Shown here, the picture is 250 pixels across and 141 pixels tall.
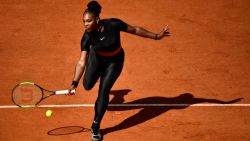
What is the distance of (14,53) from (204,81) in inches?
208

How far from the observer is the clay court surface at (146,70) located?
32.3ft

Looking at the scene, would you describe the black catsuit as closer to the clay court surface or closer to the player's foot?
the player's foot

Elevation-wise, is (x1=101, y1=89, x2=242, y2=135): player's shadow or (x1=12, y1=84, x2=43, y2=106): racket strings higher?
(x1=12, y1=84, x2=43, y2=106): racket strings

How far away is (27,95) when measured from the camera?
951cm

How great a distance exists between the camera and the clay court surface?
9859 millimetres

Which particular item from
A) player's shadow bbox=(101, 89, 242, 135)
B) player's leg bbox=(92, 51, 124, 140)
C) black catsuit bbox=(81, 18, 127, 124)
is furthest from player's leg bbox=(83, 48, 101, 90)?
player's shadow bbox=(101, 89, 242, 135)

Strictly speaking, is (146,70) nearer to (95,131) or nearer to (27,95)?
(95,131)

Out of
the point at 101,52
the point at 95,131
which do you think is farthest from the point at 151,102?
the point at 101,52

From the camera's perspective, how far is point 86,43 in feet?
29.3

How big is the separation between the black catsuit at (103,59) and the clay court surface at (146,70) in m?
0.94

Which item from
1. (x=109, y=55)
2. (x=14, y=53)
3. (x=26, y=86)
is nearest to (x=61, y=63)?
(x=14, y=53)

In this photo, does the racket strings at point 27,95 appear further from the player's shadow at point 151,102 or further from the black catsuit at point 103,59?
the player's shadow at point 151,102

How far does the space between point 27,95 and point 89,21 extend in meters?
2.27

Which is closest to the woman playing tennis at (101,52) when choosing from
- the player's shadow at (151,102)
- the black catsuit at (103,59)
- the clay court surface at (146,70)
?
the black catsuit at (103,59)
